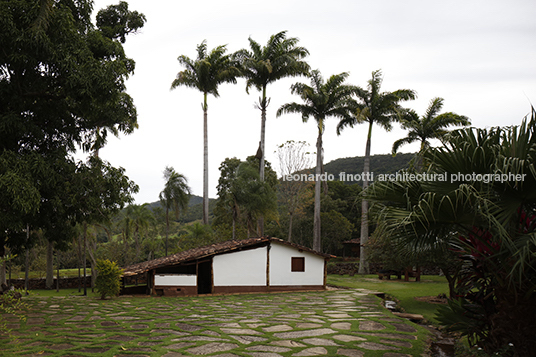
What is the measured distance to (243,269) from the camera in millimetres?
21312

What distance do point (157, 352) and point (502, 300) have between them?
22.4 feet

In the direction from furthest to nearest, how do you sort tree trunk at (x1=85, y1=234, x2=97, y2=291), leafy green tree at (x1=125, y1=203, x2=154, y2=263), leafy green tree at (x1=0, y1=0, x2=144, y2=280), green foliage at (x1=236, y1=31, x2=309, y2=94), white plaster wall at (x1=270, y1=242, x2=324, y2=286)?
leafy green tree at (x1=125, y1=203, x2=154, y2=263) → green foliage at (x1=236, y1=31, x2=309, y2=94) → tree trunk at (x1=85, y1=234, x2=97, y2=291) → white plaster wall at (x1=270, y1=242, x2=324, y2=286) → leafy green tree at (x1=0, y1=0, x2=144, y2=280)

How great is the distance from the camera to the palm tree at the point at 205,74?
116ft

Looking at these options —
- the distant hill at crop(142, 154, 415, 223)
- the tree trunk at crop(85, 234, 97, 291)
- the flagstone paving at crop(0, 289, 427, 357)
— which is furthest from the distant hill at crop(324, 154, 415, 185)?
the flagstone paving at crop(0, 289, 427, 357)

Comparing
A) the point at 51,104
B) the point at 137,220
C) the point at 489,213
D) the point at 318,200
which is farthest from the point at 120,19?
the point at 137,220

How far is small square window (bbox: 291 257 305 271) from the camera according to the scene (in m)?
22.5

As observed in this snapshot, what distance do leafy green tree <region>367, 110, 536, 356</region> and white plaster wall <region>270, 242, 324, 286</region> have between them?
49.6 ft

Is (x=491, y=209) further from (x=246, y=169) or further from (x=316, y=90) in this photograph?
(x=316, y=90)

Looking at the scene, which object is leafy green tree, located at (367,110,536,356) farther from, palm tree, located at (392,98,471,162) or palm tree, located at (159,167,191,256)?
palm tree, located at (159,167,191,256)

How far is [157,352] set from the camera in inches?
348

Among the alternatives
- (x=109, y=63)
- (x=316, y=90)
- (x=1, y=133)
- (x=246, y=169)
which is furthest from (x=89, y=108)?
(x=316, y=90)

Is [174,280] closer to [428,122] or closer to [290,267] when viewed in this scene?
[290,267]

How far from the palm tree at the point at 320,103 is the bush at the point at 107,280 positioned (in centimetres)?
1866

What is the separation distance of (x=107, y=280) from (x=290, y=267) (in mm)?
9438
